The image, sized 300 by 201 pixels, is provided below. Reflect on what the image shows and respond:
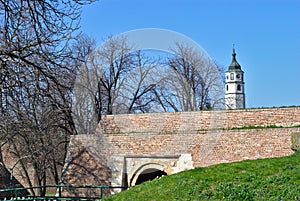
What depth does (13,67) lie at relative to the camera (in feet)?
26.3

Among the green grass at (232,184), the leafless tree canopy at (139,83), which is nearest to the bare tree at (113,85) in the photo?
the leafless tree canopy at (139,83)

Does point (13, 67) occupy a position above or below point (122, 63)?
below

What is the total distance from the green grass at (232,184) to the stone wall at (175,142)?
5.85 m

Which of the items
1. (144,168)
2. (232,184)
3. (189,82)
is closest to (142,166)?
(144,168)

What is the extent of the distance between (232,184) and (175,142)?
9122 millimetres

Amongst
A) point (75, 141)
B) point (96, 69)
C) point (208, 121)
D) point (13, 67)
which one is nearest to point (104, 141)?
point (75, 141)

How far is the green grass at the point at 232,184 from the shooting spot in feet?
27.6

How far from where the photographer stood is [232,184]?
8.91m

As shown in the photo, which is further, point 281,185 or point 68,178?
point 68,178

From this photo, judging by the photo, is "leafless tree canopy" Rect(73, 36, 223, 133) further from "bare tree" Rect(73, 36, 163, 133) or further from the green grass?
the green grass

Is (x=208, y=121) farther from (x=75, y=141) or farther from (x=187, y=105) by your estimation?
(x=75, y=141)

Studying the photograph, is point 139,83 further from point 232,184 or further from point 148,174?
point 232,184

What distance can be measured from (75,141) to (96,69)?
331 centimetres

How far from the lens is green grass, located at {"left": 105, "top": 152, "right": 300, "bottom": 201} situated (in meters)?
8.41
